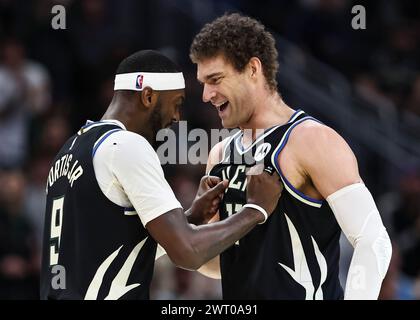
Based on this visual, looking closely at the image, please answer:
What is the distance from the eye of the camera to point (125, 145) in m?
4.53

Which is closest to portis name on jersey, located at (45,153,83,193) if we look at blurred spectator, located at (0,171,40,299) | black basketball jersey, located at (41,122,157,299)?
black basketball jersey, located at (41,122,157,299)

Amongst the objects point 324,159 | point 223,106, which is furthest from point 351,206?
point 223,106

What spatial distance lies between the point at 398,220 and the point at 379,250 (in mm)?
4728

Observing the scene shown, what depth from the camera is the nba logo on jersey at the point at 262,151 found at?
5.01 metres

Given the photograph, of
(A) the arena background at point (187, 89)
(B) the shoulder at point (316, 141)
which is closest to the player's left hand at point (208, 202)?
(B) the shoulder at point (316, 141)

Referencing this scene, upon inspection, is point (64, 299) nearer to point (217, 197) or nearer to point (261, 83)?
point (217, 197)

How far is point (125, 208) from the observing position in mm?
4645

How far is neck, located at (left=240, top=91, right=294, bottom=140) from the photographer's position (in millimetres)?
5199

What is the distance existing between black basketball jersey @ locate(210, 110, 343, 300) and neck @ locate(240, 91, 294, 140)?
0.54ft

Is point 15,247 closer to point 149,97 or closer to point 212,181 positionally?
point 212,181

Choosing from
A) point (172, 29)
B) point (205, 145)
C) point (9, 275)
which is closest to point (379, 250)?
point (205, 145)

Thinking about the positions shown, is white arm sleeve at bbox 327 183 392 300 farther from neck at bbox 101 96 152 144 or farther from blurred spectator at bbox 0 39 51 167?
blurred spectator at bbox 0 39 51 167

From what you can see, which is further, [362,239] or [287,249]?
[287,249]

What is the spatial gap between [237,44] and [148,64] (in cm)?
55
